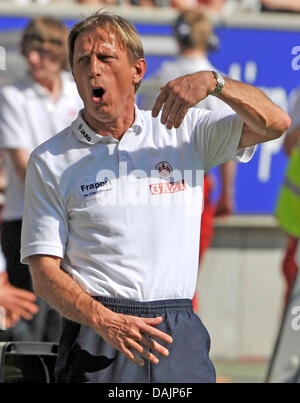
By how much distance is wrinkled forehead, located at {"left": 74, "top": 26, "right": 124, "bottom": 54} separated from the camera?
3.37 metres

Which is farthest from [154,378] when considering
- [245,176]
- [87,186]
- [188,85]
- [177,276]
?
[245,176]

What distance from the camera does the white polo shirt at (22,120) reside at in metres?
5.46

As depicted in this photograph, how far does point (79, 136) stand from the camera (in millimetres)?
3436

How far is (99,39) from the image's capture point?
133 inches

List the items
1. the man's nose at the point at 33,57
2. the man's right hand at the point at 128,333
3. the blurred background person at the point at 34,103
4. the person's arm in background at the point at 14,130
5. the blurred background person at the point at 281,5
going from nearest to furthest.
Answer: the man's right hand at the point at 128,333, the blurred background person at the point at 34,103, the person's arm in background at the point at 14,130, the man's nose at the point at 33,57, the blurred background person at the point at 281,5

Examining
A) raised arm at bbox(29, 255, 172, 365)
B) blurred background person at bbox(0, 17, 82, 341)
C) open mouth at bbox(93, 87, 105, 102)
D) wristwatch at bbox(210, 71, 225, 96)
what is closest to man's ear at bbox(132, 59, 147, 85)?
open mouth at bbox(93, 87, 105, 102)

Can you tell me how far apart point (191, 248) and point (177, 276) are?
0.11 m

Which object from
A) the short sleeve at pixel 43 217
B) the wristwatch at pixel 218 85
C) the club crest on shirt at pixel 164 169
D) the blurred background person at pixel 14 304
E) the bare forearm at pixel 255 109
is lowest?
the blurred background person at pixel 14 304

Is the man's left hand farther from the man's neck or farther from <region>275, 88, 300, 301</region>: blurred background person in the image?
<region>275, 88, 300, 301</region>: blurred background person

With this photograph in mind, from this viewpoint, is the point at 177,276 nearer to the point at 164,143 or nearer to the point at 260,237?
the point at 164,143

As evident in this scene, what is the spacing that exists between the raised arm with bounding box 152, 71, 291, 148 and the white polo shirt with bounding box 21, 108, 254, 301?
0.09m

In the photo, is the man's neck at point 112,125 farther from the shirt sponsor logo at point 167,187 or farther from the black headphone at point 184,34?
the black headphone at point 184,34

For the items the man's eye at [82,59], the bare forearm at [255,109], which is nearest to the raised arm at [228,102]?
the bare forearm at [255,109]

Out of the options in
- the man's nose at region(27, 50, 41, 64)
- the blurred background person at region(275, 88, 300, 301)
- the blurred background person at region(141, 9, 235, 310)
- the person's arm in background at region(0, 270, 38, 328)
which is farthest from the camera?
the blurred background person at region(141, 9, 235, 310)
